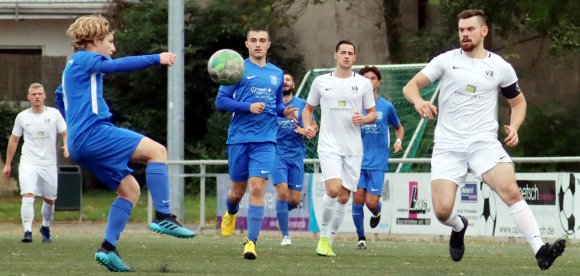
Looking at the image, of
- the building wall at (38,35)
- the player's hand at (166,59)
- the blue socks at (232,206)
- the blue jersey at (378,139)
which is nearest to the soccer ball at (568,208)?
the blue jersey at (378,139)

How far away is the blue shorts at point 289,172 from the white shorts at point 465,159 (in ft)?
21.2

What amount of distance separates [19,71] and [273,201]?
12127 mm

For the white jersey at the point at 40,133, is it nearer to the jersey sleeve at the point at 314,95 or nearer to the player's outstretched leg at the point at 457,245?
the jersey sleeve at the point at 314,95

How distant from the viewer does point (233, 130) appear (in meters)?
14.4

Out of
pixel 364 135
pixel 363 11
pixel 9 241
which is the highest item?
pixel 363 11

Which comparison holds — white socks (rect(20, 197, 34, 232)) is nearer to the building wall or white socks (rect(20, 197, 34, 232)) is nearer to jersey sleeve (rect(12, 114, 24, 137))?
jersey sleeve (rect(12, 114, 24, 137))

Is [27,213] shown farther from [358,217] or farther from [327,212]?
[327,212]

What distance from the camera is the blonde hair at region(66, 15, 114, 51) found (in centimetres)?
1124

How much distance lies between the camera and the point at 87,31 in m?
11.2

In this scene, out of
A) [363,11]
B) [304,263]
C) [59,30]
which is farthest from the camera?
[59,30]

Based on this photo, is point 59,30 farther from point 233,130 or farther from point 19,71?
point 233,130

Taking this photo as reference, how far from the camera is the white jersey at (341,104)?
15508 mm

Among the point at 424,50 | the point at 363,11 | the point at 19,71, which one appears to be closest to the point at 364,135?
the point at 424,50

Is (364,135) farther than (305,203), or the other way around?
(305,203)
